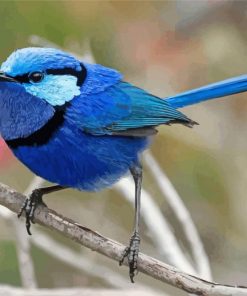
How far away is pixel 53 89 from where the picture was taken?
93.7 inches

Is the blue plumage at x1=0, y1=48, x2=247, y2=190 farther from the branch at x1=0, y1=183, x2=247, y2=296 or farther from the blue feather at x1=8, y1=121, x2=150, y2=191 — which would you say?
the branch at x1=0, y1=183, x2=247, y2=296

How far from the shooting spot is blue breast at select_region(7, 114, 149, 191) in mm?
2393

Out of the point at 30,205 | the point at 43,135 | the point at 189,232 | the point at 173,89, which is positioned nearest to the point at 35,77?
the point at 43,135

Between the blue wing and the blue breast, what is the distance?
0.03m

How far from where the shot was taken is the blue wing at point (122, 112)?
2.49 m

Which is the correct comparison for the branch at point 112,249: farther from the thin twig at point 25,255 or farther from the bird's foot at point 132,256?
the thin twig at point 25,255

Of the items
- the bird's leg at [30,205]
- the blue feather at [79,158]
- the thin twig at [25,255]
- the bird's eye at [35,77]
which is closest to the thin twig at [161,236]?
the thin twig at [25,255]

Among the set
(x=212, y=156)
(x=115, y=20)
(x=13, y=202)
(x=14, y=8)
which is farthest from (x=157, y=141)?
(x=13, y=202)

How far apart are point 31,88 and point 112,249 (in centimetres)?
44

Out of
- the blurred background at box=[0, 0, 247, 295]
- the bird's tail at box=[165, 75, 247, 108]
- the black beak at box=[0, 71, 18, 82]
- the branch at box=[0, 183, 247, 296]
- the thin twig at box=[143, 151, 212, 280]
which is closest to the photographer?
the branch at box=[0, 183, 247, 296]

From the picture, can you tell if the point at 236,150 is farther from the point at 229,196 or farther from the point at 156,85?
the point at 156,85

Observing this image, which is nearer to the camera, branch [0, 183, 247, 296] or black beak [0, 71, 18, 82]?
branch [0, 183, 247, 296]

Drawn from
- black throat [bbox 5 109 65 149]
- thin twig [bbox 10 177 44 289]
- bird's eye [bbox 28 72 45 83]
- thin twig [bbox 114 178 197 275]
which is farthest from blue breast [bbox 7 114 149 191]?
thin twig [bbox 114 178 197 275]

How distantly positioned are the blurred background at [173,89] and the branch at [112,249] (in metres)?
1.45
